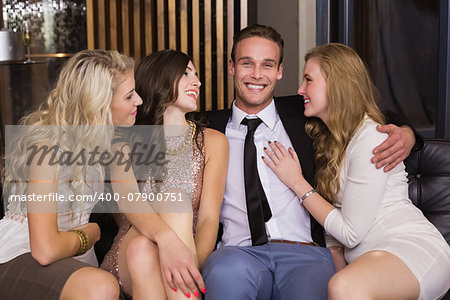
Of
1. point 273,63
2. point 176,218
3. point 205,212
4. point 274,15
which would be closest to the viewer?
point 176,218

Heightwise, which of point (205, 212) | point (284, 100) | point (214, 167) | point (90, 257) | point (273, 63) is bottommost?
point (90, 257)

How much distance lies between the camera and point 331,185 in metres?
→ 2.01

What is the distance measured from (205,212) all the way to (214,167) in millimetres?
188

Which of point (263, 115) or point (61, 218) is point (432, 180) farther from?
point (61, 218)

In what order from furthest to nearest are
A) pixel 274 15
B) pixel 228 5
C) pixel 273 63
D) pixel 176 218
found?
pixel 274 15 → pixel 228 5 → pixel 273 63 → pixel 176 218

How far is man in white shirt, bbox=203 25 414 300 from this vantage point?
1801 mm

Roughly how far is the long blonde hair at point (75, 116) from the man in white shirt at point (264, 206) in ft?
1.87

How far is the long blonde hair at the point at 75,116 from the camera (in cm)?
181

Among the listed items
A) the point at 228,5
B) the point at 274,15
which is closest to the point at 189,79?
the point at 228,5

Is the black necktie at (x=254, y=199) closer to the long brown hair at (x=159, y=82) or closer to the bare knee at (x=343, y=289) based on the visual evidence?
the long brown hair at (x=159, y=82)

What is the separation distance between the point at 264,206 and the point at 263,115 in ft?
1.32

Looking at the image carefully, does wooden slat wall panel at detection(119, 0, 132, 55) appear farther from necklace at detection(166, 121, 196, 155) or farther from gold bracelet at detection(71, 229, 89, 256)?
gold bracelet at detection(71, 229, 89, 256)

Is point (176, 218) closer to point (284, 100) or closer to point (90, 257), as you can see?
point (90, 257)

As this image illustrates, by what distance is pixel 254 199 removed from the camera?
2.06 metres
